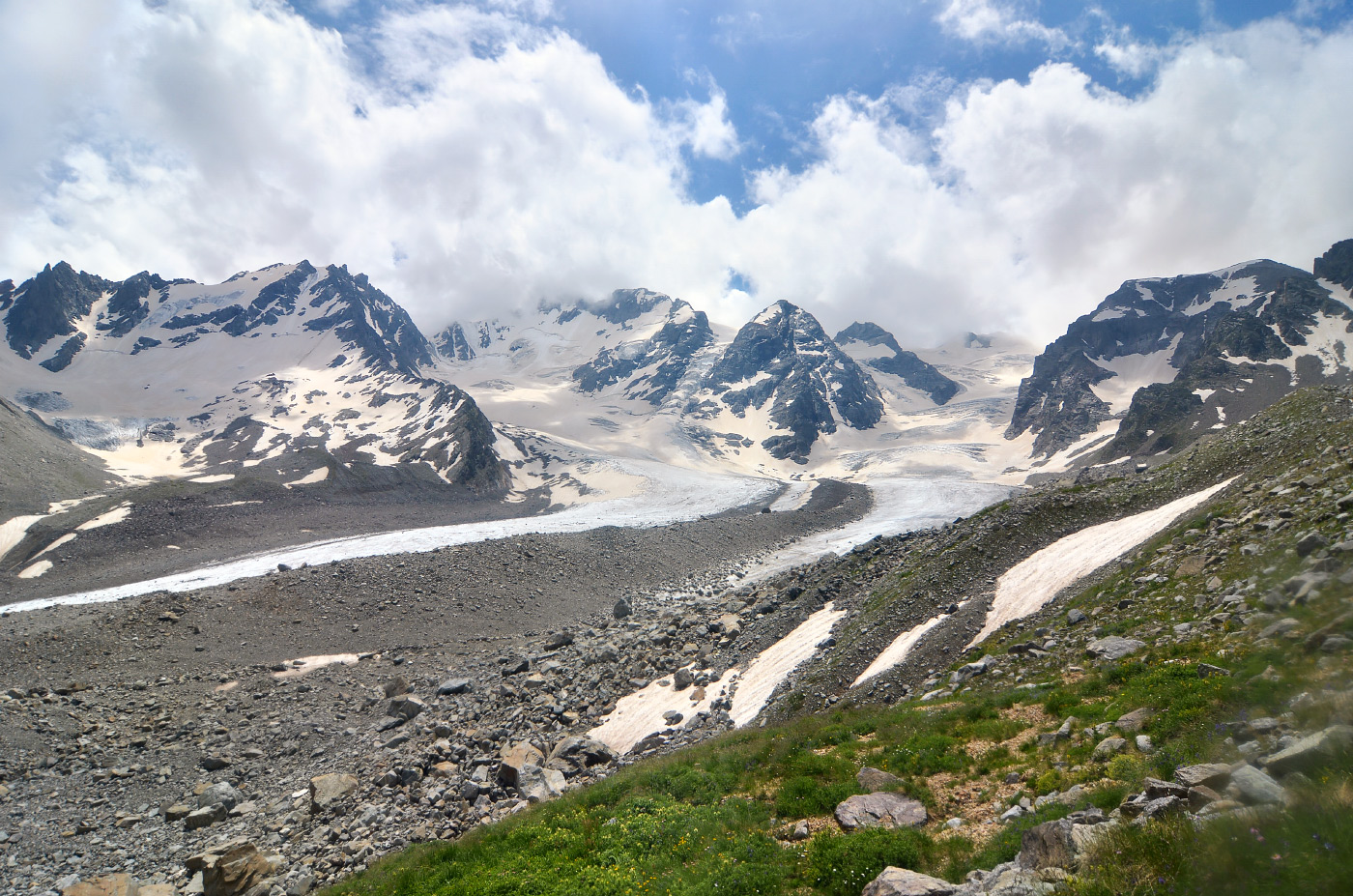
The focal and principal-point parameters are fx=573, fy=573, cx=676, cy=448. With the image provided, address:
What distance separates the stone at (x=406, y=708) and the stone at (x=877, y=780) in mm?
21576

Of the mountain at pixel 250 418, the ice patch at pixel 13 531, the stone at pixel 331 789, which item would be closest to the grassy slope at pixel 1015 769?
the stone at pixel 331 789

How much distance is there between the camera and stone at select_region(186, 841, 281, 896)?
14.0 m

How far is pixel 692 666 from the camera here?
26.5 meters

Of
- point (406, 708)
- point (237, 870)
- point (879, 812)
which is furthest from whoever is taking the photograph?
point (406, 708)

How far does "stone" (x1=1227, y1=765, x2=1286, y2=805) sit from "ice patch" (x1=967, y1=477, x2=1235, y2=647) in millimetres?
14260

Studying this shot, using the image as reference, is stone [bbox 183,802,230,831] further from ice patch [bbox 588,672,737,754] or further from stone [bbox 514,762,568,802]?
ice patch [bbox 588,672,737,754]

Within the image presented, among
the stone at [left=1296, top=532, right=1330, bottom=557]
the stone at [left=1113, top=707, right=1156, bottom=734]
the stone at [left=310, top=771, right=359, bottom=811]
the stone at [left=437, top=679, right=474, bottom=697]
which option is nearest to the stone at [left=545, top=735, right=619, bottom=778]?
the stone at [left=310, top=771, right=359, bottom=811]

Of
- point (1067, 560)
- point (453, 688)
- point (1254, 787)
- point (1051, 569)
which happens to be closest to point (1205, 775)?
point (1254, 787)

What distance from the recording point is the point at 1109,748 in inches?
350

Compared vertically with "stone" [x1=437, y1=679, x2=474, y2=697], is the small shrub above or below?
above

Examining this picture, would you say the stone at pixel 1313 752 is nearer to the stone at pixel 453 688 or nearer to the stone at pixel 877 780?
the stone at pixel 877 780

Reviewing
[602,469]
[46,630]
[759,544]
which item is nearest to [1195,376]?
[759,544]

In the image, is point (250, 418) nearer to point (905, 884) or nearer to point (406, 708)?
point (406, 708)

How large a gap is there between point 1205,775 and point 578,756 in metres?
17.2
